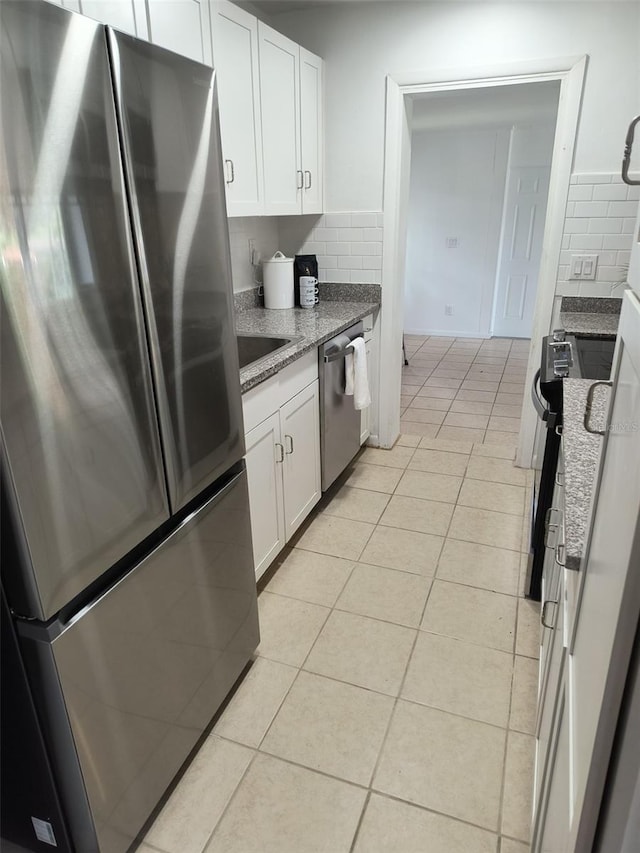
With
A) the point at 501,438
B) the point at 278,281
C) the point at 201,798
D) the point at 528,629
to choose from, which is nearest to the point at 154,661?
the point at 201,798

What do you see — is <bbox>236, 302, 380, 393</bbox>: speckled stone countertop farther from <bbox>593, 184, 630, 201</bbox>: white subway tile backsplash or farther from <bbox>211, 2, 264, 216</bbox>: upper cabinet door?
<bbox>593, 184, 630, 201</bbox>: white subway tile backsplash

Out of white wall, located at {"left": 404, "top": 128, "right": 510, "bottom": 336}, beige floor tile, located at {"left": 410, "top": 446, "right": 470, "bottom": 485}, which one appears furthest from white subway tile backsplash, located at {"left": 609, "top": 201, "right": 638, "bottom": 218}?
white wall, located at {"left": 404, "top": 128, "right": 510, "bottom": 336}

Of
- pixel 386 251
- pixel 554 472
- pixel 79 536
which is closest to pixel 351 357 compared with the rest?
pixel 386 251

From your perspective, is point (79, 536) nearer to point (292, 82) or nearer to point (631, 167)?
point (292, 82)

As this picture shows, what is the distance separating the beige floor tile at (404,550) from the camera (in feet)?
7.81

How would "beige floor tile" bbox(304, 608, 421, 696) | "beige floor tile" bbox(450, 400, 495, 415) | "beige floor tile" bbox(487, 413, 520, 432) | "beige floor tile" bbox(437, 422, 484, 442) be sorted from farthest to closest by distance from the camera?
"beige floor tile" bbox(450, 400, 495, 415) → "beige floor tile" bbox(487, 413, 520, 432) → "beige floor tile" bbox(437, 422, 484, 442) → "beige floor tile" bbox(304, 608, 421, 696)

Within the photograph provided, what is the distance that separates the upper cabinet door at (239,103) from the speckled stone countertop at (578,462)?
1.48 metres

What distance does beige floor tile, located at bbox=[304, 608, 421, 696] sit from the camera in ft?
5.98

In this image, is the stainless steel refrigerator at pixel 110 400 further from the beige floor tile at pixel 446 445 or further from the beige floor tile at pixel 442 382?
the beige floor tile at pixel 442 382

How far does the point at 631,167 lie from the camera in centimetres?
253

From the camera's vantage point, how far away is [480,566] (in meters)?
2.38

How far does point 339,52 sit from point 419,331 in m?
3.91

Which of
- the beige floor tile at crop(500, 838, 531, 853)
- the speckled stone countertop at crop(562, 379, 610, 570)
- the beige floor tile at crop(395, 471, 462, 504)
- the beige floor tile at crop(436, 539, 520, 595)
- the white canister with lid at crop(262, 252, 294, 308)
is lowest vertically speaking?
the beige floor tile at crop(500, 838, 531, 853)

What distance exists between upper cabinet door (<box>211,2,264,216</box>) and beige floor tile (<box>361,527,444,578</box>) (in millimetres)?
1568
